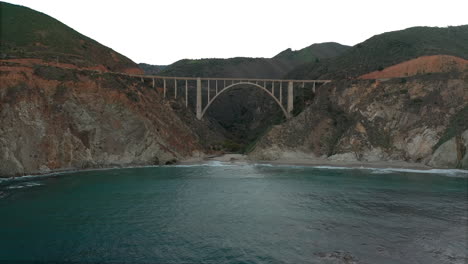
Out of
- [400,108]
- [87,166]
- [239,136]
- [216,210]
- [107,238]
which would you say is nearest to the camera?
[107,238]

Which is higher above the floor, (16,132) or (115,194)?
(16,132)

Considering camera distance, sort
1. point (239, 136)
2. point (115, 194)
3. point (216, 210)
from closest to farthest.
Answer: point (216, 210) < point (115, 194) < point (239, 136)

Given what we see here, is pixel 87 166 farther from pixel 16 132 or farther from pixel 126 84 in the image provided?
pixel 126 84

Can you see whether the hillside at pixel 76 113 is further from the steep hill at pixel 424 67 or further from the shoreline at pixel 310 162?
the steep hill at pixel 424 67

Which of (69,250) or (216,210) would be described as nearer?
(69,250)


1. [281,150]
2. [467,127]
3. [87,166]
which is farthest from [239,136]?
[467,127]

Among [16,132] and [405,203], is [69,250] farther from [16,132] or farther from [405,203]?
[16,132]

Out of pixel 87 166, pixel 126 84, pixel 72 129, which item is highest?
pixel 126 84

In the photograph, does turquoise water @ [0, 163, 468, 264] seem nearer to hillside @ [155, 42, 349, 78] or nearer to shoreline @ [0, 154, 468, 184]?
shoreline @ [0, 154, 468, 184]
